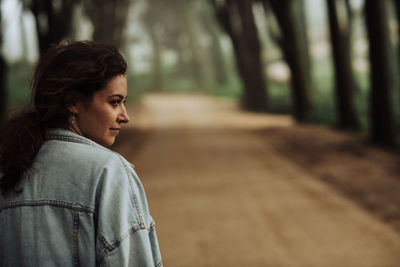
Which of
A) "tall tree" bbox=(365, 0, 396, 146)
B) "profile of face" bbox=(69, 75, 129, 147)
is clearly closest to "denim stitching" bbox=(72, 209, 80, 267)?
"profile of face" bbox=(69, 75, 129, 147)

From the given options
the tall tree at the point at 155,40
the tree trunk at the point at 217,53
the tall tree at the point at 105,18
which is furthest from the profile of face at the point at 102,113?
the tall tree at the point at 155,40

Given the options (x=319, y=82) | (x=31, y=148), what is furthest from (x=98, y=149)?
(x=319, y=82)

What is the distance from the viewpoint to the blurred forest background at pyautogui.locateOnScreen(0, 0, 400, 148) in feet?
37.5

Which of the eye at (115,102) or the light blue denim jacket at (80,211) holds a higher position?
the eye at (115,102)

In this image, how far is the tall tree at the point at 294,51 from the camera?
16969 millimetres

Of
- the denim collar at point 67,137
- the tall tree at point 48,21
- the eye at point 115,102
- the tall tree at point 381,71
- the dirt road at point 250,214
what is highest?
the tall tree at point 48,21

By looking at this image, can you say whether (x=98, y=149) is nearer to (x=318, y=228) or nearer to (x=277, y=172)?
(x=318, y=228)

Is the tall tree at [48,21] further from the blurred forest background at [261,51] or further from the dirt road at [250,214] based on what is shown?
the dirt road at [250,214]

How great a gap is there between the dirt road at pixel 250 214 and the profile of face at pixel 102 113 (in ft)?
11.6

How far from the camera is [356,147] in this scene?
11.2 meters

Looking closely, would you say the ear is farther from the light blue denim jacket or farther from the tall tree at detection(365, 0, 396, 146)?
the tall tree at detection(365, 0, 396, 146)

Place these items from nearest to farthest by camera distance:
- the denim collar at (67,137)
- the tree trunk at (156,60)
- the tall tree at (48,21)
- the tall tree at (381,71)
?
1. the denim collar at (67,137)
2. the tall tree at (381,71)
3. the tall tree at (48,21)
4. the tree trunk at (156,60)

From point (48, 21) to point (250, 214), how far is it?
841cm

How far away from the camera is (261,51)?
23938mm
